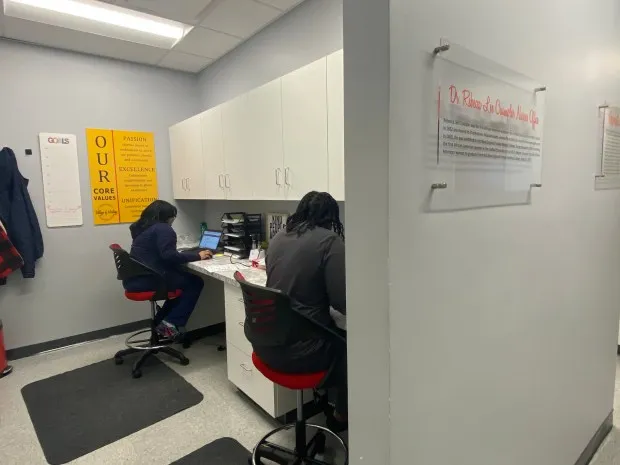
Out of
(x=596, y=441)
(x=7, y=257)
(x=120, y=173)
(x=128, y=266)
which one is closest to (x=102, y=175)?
(x=120, y=173)

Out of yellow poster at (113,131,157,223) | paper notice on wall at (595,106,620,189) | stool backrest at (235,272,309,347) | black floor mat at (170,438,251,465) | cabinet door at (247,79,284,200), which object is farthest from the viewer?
yellow poster at (113,131,157,223)

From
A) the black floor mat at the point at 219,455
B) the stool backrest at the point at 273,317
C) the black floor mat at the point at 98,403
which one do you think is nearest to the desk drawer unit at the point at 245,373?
the black floor mat at the point at 219,455

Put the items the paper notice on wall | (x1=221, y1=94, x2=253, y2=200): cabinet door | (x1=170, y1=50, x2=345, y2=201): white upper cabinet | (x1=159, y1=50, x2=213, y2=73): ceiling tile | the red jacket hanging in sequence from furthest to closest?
(x1=159, y1=50, x2=213, y2=73): ceiling tile
the red jacket hanging
(x1=221, y1=94, x2=253, y2=200): cabinet door
(x1=170, y1=50, x2=345, y2=201): white upper cabinet
the paper notice on wall

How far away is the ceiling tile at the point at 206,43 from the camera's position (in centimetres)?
296

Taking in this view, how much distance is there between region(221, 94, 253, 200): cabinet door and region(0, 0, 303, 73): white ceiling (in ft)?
2.04

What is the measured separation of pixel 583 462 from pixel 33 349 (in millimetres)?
4071

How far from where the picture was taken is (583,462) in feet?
5.75

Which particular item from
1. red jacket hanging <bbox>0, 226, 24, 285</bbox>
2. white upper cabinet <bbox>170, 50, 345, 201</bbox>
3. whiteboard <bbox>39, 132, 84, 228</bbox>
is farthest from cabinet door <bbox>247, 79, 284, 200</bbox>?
red jacket hanging <bbox>0, 226, 24, 285</bbox>

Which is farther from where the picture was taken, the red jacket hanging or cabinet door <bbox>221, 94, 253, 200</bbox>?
the red jacket hanging

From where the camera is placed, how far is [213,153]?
3080mm

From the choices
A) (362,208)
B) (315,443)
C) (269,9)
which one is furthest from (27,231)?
(362,208)

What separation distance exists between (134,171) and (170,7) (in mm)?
1664

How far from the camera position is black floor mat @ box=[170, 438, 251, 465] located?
72.2 inches

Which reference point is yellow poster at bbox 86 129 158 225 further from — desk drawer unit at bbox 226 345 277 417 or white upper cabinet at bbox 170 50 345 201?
desk drawer unit at bbox 226 345 277 417
